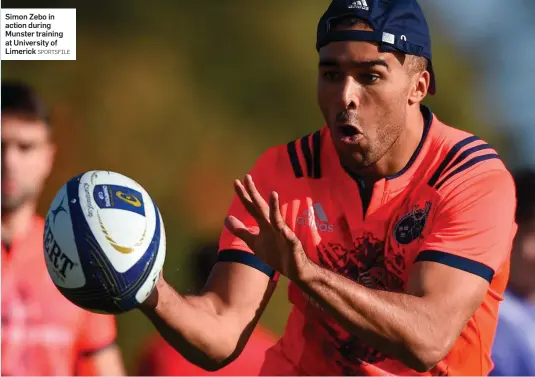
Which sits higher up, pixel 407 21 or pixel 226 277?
pixel 407 21

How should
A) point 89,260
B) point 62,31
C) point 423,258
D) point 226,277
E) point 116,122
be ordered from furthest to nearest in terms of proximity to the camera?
point 116,122
point 62,31
point 226,277
point 423,258
point 89,260

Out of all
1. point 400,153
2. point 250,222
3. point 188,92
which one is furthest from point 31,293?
point 188,92

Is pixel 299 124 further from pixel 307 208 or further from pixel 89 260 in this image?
pixel 89 260

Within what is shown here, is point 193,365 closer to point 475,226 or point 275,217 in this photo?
point 475,226

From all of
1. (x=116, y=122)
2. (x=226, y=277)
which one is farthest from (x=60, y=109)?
(x=226, y=277)

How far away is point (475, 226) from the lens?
427 centimetres

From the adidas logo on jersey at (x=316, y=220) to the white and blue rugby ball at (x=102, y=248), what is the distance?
75 centimetres

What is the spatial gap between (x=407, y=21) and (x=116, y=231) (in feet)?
5.22

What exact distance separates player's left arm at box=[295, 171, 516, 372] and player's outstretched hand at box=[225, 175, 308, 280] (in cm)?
5

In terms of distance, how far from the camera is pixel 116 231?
3939 millimetres

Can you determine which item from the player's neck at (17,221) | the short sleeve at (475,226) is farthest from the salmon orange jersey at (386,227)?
the player's neck at (17,221)

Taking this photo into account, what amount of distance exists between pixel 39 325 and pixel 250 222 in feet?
6.59

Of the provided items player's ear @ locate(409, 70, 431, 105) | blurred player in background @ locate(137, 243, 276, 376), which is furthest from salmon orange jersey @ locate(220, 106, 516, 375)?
blurred player in background @ locate(137, 243, 276, 376)

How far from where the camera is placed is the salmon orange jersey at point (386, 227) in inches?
169
